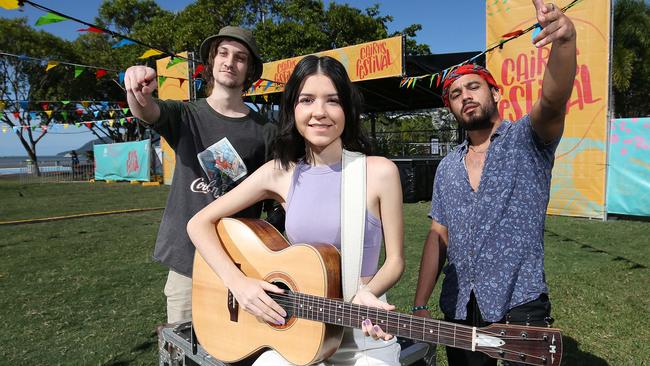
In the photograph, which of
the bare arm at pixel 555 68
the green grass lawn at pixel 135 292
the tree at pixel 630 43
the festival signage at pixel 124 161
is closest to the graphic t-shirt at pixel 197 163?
the bare arm at pixel 555 68

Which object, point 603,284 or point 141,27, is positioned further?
point 141,27

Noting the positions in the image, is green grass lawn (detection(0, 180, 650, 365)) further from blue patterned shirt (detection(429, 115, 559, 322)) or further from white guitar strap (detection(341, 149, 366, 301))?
white guitar strap (detection(341, 149, 366, 301))

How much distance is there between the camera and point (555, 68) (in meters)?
1.52

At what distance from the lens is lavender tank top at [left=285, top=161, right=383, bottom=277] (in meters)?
1.74

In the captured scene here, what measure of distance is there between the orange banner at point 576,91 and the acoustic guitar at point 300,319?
8.03 meters

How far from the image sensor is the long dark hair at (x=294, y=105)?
1.81 m

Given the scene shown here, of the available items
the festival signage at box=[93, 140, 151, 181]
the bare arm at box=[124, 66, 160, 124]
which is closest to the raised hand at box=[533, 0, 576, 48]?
the bare arm at box=[124, 66, 160, 124]

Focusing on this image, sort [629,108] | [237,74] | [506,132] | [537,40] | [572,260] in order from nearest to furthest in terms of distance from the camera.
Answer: [537,40], [506,132], [237,74], [572,260], [629,108]

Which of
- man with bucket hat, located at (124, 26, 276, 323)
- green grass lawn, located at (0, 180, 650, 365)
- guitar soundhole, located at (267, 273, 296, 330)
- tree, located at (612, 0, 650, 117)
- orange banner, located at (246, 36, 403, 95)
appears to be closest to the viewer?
guitar soundhole, located at (267, 273, 296, 330)

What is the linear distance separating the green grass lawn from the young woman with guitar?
1.87m

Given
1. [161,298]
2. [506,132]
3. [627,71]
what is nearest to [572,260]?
[506,132]

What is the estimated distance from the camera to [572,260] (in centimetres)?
567

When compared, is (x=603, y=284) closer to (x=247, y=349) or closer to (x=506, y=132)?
(x=506, y=132)

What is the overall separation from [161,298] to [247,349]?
10.2ft
